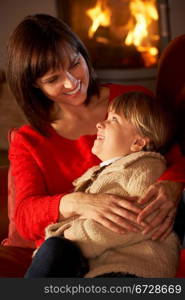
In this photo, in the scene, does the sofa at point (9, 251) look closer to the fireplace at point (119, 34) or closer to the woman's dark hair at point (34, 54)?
the woman's dark hair at point (34, 54)

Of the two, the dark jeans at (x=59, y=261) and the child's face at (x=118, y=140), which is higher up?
the child's face at (x=118, y=140)

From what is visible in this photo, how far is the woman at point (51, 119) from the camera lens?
4.36 ft

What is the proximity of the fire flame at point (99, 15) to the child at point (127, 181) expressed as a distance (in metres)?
2.31

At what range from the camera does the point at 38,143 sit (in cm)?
147

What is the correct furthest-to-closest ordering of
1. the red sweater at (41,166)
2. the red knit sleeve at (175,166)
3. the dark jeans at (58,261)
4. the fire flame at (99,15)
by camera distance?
the fire flame at (99,15), the red sweater at (41,166), the red knit sleeve at (175,166), the dark jeans at (58,261)

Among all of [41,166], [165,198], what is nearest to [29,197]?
[41,166]

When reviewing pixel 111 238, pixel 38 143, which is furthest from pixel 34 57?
pixel 111 238

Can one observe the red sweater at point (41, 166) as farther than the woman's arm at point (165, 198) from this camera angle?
Yes

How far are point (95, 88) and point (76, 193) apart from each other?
44 centimetres

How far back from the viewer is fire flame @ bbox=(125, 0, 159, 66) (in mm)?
3379

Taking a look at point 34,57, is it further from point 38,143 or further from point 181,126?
point 181,126

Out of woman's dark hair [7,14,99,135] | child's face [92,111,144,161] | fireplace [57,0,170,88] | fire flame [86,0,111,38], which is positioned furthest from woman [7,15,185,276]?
fire flame [86,0,111,38]

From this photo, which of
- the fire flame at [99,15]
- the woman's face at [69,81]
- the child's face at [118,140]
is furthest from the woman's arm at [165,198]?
the fire flame at [99,15]

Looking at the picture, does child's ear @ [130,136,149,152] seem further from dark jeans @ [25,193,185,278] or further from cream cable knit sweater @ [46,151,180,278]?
dark jeans @ [25,193,185,278]
